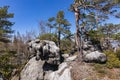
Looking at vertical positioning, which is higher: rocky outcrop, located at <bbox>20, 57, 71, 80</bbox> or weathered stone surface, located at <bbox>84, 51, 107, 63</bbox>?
weathered stone surface, located at <bbox>84, 51, 107, 63</bbox>

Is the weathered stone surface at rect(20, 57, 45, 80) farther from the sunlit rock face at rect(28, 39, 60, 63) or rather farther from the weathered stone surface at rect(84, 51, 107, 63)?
the weathered stone surface at rect(84, 51, 107, 63)

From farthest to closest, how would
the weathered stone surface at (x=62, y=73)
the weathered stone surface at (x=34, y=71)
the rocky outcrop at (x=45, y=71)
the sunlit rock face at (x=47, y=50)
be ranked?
the weathered stone surface at (x=34, y=71) → the sunlit rock face at (x=47, y=50) → the rocky outcrop at (x=45, y=71) → the weathered stone surface at (x=62, y=73)

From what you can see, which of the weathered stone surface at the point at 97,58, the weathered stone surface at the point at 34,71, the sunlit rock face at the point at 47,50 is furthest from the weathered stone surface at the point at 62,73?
the weathered stone surface at the point at 97,58

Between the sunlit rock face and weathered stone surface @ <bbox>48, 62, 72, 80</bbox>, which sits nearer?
weathered stone surface @ <bbox>48, 62, 72, 80</bbox>

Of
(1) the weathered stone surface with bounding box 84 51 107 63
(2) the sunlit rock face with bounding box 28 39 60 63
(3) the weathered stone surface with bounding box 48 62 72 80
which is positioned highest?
(2) the sunlit rock face with bounding box 28 39 60 63

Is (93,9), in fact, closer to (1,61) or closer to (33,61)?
(33,61)

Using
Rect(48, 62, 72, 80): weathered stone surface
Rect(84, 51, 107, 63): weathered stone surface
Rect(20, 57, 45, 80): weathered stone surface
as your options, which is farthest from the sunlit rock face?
Rect(84, 51, 107, 63): weathered stone surface

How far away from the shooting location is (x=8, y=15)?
90.7ft

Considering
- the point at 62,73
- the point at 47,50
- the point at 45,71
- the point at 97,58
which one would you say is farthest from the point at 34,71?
the point at 97,58

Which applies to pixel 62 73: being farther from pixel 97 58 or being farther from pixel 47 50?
pixel 97 58

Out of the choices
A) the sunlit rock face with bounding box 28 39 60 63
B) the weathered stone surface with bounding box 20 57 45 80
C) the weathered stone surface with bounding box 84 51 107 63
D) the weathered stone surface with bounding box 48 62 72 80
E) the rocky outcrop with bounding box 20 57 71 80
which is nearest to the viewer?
the weathered stone surface with bounding box 48 62 72 80

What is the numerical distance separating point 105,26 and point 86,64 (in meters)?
15.1

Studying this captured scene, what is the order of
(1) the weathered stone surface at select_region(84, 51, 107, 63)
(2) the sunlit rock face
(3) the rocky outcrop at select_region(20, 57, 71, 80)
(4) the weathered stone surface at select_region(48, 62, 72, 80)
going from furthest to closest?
(2) the sunlit rock face, (1) the weathered stone surface at select_region(84, 51, 107, 63), (3) the rocky outcrop at select_region(20, 57, 71, 80), (4) the weathered stone surface at select_region(48, 62, 72, 80)

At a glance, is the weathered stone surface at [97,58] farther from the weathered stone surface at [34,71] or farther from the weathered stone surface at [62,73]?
the weathered stone surface at [34,71]
